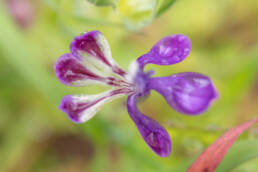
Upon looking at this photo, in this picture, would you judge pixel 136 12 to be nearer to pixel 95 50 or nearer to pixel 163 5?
pixel 163 5

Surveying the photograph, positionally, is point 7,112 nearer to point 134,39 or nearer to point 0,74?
point 0,74

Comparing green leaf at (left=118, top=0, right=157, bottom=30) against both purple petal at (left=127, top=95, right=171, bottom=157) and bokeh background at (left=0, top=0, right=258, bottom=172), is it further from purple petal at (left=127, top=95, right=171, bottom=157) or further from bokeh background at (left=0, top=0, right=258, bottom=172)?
purple petal at (left=127, top=95, right=171, bottom=157)

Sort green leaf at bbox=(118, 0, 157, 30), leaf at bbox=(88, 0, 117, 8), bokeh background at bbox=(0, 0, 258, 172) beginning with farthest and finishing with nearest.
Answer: bokeh background at bbox=(0, 0, 258, 172), green leaf at bbox=(118, 0, 157, 30), leaf at bbox=(88, 0, 117, 8)

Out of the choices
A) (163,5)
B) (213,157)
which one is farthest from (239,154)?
(163,5)

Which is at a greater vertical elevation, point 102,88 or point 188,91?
point 102,88

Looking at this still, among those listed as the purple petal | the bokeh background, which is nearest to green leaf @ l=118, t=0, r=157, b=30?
the bokeh background

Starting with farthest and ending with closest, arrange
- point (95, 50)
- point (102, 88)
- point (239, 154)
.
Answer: point (102, 88) < point (239, 154) < point (95, 50)

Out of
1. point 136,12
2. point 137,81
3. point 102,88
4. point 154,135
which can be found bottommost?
point 154,135

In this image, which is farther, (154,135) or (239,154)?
(239,154)
